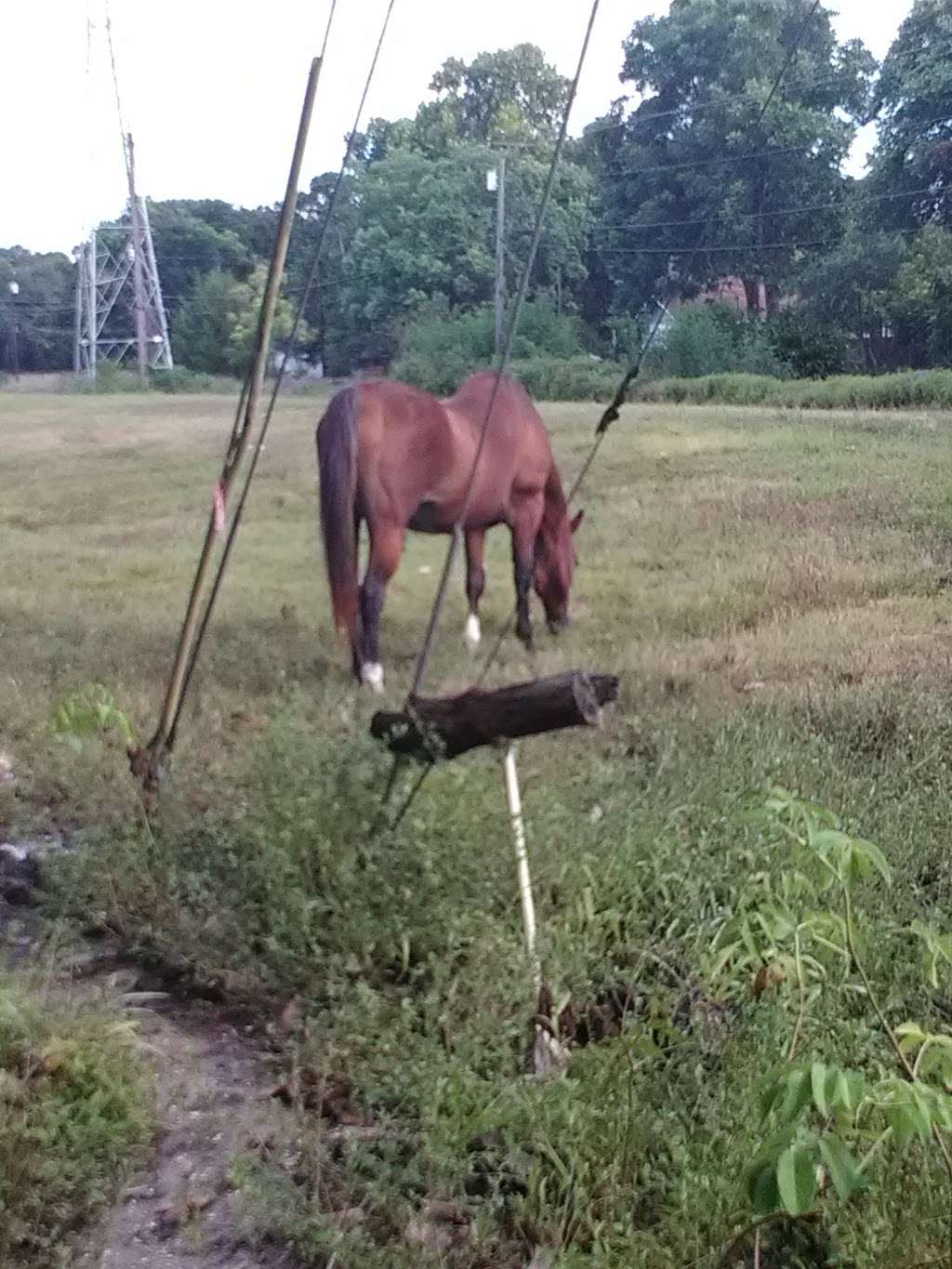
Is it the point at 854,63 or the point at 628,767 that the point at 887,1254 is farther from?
the point at 854,63

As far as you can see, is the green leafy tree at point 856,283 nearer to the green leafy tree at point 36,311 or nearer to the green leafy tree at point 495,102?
the green leafy tree at point 495,102

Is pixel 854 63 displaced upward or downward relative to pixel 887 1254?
upward

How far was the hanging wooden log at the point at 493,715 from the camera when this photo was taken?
1.68 m

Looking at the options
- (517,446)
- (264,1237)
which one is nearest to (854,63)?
(517,446)

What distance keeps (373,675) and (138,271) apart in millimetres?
1072

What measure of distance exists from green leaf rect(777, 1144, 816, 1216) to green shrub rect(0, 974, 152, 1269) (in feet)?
2.89

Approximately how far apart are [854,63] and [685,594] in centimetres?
104

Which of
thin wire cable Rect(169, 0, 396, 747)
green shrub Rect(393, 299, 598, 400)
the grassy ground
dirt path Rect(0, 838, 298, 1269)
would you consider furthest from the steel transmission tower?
dirt path Rect(0, 838, 298, 1269)

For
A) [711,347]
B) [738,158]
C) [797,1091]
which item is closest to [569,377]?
[711,347]

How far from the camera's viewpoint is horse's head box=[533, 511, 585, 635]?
269cm

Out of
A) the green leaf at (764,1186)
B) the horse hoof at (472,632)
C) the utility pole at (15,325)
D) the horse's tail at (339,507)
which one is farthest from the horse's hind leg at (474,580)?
the green leaf at (764,1186)

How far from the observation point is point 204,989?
2246 millimetres

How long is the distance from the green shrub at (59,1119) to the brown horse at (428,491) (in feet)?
3.12

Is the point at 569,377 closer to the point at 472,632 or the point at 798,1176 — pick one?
the point at 472,632
